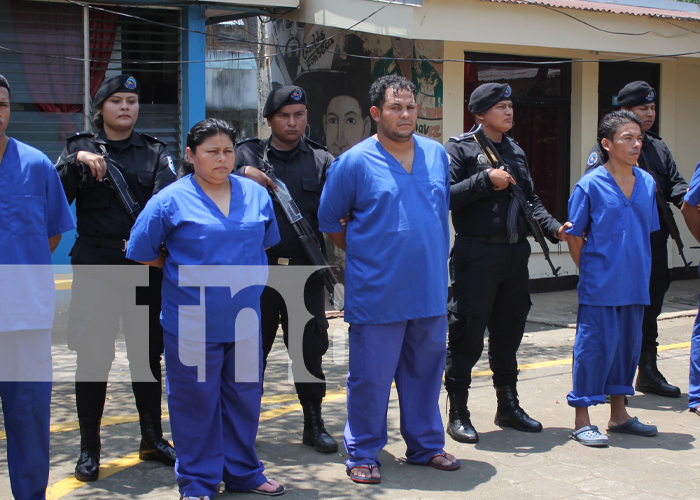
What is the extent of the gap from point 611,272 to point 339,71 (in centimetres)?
603

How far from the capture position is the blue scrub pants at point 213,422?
380 cm

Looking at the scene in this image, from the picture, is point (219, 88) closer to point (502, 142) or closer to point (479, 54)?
point (479, 54)

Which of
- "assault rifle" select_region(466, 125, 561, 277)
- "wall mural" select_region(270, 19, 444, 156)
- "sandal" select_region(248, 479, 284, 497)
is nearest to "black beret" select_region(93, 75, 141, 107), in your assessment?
"assault rifle" select_region(466, 125, 561, 277)

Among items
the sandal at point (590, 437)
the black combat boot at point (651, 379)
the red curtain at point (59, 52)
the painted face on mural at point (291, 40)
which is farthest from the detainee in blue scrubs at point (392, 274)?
the painted face on mural at point (291, 40)

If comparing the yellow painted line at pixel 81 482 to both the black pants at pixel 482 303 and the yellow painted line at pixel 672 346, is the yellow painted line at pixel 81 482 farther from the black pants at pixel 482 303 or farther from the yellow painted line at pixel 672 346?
the yellow painted line at pixel 672 346

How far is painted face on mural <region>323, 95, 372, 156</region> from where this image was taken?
9.97m

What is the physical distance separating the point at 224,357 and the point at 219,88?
677 inches

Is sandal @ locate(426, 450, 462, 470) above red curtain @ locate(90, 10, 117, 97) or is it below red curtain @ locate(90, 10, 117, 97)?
below

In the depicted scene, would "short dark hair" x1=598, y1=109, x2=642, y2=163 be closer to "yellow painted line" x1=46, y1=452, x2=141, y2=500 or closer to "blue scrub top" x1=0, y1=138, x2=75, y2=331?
"blue scrub top" x1=0, y1=138, x2=75, y2=331

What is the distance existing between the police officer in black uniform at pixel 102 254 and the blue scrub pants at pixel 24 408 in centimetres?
56

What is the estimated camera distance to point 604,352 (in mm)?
4750

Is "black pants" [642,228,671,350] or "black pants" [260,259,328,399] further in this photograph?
"black pants" [642,228,671,350]

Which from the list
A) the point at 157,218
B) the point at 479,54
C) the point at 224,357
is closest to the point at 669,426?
the point at 224,357

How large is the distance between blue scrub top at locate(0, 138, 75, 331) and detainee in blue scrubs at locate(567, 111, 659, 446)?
9.78ft
